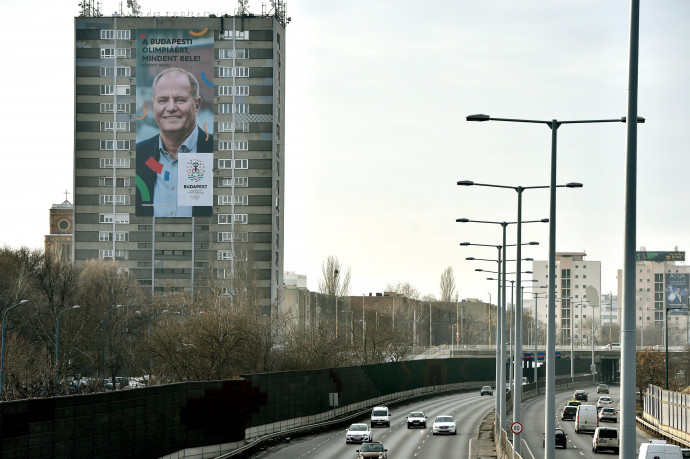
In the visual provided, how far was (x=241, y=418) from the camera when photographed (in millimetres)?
58500

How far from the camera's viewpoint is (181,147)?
545ft

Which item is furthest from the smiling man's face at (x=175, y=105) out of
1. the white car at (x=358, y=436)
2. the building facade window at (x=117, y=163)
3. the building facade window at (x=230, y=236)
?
the white car at (x=358, y=436)

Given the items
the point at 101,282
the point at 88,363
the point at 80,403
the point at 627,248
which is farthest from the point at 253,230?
the point at 627,248

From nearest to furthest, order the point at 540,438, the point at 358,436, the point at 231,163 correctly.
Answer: the point at 358,436, the point at 540,438, the point at 231,163

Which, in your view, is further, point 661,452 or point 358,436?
point 358,436

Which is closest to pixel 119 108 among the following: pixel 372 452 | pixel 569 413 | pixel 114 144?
pixel 114 144

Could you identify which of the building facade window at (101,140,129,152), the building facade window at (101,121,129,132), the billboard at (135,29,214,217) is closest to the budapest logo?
the billboard at (135,29,214,217)

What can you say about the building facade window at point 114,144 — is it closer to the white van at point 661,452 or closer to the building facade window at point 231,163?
the building facade window at point 231,163

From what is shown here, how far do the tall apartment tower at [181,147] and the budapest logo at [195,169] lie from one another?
0.49ft

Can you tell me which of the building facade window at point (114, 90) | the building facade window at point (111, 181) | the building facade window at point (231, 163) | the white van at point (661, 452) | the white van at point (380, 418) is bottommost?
the white van at point (380, 418)

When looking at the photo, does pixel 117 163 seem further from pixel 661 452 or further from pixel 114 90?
pixel 661 452

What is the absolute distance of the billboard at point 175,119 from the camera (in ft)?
545

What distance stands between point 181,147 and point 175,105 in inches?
246

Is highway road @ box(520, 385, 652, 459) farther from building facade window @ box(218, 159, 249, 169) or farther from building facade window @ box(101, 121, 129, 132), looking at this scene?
building facade window @ box(101, 121, 129, 132)
